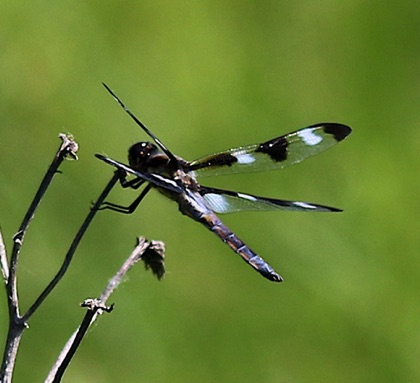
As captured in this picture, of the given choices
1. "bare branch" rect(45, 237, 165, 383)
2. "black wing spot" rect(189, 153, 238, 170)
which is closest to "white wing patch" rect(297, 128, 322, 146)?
"black wing spot" rect(189, 153, 238, 170)

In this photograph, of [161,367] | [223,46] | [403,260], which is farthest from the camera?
[223,46]

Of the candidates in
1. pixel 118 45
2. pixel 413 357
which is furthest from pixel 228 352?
pixel 118 45

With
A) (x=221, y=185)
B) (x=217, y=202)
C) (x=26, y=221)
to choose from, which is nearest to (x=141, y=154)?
(x=217, y=202)

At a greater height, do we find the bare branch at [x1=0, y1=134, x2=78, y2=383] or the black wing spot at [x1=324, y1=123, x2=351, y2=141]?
the black wing spot at [x1=324, y1=123, x2=351, y2=141]

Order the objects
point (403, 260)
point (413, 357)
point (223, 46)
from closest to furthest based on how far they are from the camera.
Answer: point (413, 357)
point (403, 260)
point (223, 46)

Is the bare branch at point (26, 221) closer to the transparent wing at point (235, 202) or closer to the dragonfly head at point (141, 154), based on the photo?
the dragonfly head at point (141, 154)

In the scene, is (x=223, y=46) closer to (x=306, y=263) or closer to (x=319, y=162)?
(x=319, y=162)

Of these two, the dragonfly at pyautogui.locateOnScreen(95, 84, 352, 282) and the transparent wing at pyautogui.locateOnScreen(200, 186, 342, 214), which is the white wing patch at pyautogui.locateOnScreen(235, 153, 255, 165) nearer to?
the dragonfly at pyautogui.locateOnScreen(95, 84, 352, 282)
